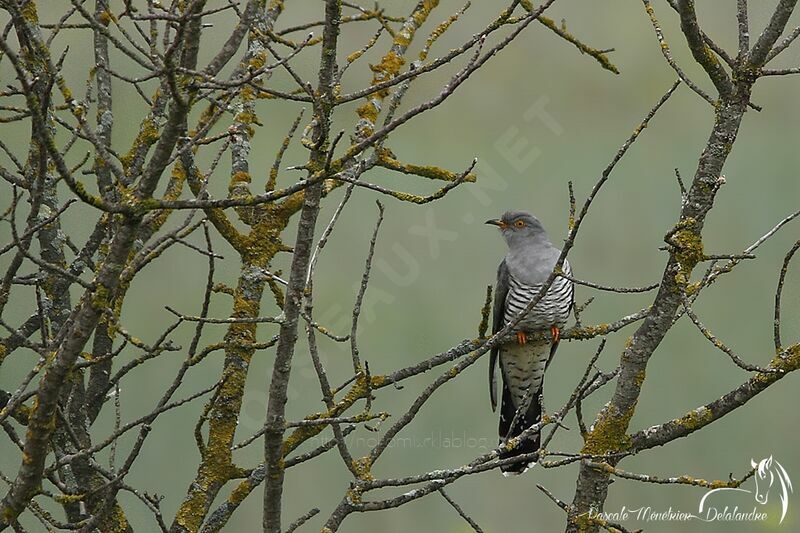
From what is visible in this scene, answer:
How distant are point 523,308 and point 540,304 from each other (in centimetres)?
6

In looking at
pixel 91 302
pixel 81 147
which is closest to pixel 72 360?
pixel 91 302

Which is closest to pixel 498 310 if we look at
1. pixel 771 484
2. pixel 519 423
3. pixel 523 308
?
pixel 523 308

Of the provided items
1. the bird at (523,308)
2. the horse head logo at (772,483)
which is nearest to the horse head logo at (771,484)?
the horse head logo at (772,483)

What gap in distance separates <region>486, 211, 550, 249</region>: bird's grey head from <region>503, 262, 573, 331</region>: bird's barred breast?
15cm

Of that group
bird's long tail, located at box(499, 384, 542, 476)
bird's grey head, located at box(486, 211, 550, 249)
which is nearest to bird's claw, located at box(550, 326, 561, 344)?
bird's long tail, located at box(499, 384, 542, 476)

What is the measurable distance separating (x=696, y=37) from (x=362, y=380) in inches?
28.5

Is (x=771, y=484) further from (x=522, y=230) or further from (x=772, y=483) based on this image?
(x=522, y=230)

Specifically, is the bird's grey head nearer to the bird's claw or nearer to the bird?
the bird

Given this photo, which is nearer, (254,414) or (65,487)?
(65,487)

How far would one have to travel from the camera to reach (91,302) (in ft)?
3.27

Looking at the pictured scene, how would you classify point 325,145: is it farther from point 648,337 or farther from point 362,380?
point 648,337

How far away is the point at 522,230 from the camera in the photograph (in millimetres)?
3141

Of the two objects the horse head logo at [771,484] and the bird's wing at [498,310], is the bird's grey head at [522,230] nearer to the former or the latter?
the bird's wing at [498,310]

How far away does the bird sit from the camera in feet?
9.61
